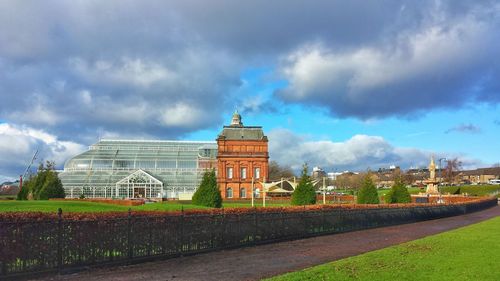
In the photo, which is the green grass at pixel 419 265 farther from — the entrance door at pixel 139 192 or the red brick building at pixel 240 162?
the red brick building at pixel 240 162

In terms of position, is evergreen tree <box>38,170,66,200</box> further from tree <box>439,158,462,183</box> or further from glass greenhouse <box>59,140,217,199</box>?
tree <box>439,158,462,183</box>

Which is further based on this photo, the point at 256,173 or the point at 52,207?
the point at 256,173

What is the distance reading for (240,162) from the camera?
8906 cm

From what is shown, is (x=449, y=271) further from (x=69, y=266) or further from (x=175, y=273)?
(x=69, y=266)

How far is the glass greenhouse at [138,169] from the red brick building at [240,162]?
3403 millimetres

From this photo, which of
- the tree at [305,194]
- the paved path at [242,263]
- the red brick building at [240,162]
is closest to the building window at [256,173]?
the red brick building at [240,162]

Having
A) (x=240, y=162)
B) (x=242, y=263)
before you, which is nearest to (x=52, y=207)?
(x=242, y=263)

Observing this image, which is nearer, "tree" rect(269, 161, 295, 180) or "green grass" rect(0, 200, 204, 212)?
"green grass" rect(0, 200, 204, 212)

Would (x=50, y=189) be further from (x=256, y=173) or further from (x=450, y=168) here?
(x=450, y=168)

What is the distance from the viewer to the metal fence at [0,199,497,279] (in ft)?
34.8

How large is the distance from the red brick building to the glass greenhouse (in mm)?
3403

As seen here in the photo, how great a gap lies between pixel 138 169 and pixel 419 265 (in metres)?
75.5

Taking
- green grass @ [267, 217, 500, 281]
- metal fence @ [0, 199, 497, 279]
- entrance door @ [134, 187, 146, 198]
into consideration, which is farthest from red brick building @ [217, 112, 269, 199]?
green grass @ [267, 217, 500, 281]

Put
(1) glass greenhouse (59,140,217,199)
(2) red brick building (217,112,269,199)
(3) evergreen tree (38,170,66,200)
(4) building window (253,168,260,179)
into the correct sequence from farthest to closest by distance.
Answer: (4) building window (253,168,260,179)
(2) red brick building (217,112,269,199)
(1) glass greenhouse (59,140,217,199)
(3) evergreen tree (38,170,66,200)
